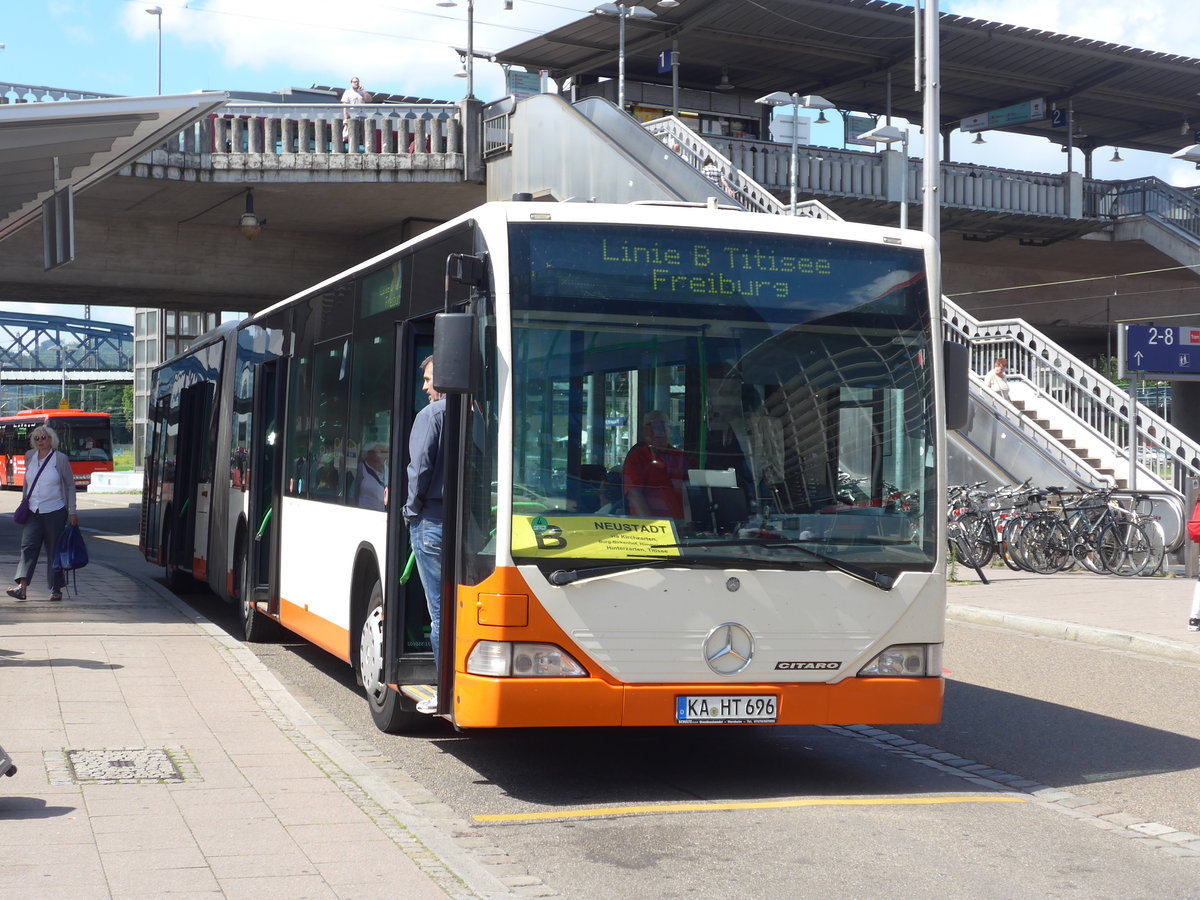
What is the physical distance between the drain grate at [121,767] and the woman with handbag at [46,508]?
795 cm

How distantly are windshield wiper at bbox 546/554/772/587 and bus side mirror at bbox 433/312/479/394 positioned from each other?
95 centimetres

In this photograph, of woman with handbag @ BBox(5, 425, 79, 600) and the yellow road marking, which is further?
woman with handbag @ BBox(5, 425, 79, 600)

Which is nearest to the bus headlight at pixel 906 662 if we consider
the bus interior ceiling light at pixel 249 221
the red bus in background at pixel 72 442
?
the bus interior ceiling light at pixel 249 221

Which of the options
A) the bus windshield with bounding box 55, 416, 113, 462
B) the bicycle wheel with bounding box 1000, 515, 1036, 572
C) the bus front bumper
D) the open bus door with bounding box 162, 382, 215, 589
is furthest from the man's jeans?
the bus windshield with bounding box 55, 416, 113, 462

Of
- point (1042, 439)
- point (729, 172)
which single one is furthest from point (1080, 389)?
point (729, 172)

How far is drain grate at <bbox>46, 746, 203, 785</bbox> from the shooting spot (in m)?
7.05

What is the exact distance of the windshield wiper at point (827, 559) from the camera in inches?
282

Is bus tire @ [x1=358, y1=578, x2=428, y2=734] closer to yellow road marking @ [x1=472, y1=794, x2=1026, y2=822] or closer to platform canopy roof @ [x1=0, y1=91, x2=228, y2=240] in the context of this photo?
yellow road marking @ [x1=472, y1=794, x2=1026, y2=822]

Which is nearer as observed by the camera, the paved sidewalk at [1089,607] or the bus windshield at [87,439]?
the paved sidewalk at [1089,607]

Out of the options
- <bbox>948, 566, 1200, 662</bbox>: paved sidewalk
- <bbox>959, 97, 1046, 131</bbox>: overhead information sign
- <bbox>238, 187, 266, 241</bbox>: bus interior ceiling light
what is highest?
<bbox>959, 97, 1046, 131</bbox>: overhead information sign

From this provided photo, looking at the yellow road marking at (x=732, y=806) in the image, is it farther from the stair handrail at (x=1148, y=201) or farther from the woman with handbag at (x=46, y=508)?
the stair handrail at (x=1148, y=201)

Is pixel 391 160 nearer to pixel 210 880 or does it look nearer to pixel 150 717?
pixel 150 717

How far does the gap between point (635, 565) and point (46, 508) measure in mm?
9874

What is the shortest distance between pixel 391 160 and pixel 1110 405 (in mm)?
12729
